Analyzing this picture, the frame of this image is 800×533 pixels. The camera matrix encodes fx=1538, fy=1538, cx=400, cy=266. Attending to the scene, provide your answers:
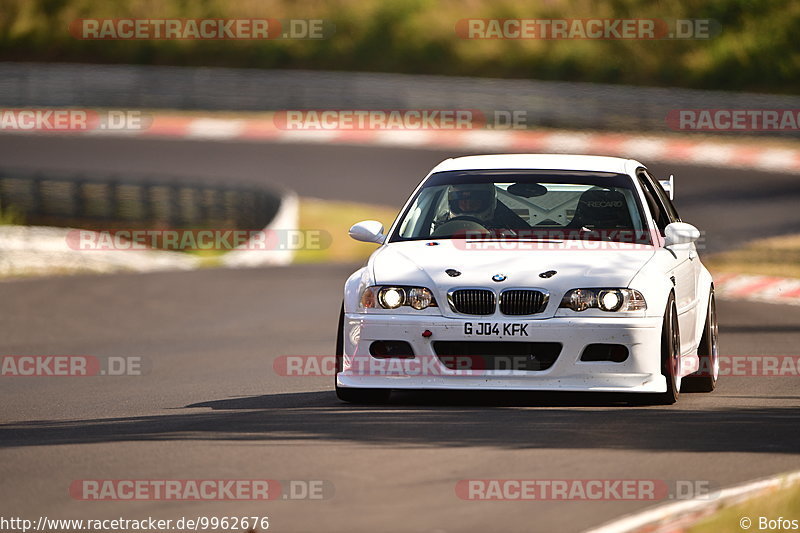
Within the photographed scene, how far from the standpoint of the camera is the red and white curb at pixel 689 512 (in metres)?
5.91

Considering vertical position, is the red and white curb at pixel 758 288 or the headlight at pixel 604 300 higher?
the red and white curb at pixel 758 288

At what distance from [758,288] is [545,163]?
804cm

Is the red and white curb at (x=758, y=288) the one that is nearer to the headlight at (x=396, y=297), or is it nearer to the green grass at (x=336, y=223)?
the green grass at (x=336, y=223)

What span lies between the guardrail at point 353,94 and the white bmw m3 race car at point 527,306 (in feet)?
81.9

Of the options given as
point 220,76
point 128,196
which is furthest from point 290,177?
point 220,76

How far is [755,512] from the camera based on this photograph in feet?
20.1

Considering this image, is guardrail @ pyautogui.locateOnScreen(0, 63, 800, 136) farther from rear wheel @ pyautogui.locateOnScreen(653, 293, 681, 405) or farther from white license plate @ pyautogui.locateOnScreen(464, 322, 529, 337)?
white license plate @ pyautogui.locateOnScreen(464, 322, 529, 337)

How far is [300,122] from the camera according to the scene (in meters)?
37.4

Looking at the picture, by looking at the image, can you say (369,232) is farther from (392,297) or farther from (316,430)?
(316,430)

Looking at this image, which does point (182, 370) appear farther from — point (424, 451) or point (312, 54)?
point (312, 54)

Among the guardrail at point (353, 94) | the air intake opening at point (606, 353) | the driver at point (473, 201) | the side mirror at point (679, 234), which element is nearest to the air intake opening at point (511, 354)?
the air intake opening at point (606, 353)

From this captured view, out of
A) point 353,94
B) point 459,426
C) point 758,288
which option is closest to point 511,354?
point 459,426

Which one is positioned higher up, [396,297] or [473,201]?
[473,201]

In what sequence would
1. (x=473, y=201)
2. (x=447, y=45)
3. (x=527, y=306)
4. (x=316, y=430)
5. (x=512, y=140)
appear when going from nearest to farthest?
(x=316, y=430) → (x=527, y=306) → (x=473, y=201) → (x=512, y=140) → (x=447, y=45)
